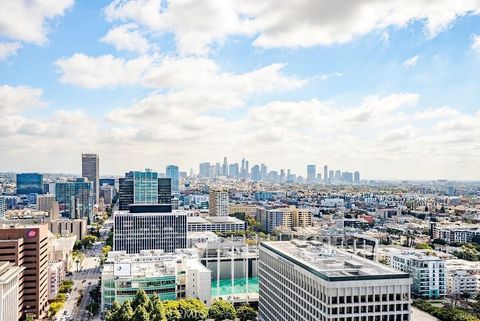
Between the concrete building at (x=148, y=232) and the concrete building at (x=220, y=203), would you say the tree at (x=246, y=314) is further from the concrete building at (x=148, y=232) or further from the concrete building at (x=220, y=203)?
the concrete building at (x=220, y=203)

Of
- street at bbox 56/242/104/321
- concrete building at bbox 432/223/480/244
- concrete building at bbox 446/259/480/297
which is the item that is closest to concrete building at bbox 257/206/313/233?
concrete building at bbox 432/223/480/244

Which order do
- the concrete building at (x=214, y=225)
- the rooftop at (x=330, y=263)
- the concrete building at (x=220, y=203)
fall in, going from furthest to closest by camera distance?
the concrete building at (x=220, y=203) < the concrete building at (x=214, y=225) < the rooftop at (x=330, y=263)

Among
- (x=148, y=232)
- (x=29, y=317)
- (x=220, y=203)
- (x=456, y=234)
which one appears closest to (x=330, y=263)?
(x=29, y=317)

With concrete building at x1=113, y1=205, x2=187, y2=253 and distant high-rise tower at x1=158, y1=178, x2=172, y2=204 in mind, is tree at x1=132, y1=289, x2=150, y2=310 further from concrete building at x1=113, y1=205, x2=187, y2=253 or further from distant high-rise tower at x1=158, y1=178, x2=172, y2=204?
distant high-rise tower at x1=158, y1=178, x2=172, y2=204

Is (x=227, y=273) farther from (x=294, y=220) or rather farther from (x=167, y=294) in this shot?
(x=294, y=220)

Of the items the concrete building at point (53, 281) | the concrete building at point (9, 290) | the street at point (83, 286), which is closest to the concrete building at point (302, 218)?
the street at point (83, 286)

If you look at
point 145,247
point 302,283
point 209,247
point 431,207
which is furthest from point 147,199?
point 431,207

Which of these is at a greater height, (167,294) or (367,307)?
(367,307)
